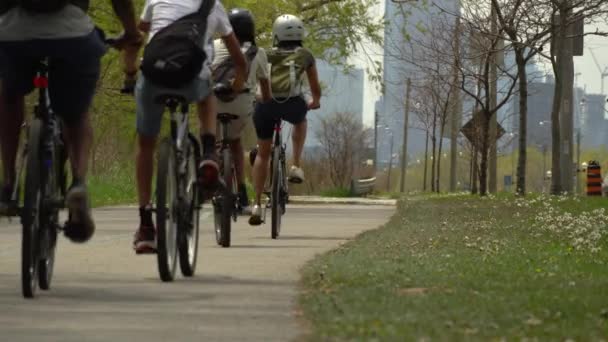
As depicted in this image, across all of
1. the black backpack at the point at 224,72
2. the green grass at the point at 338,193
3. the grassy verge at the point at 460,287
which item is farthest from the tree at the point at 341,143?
the black backpack at the point at 224,72

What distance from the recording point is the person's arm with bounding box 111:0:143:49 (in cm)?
830

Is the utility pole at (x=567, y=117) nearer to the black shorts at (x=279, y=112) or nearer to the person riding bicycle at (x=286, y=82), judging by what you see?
the person riding bicycle at (x=286, y=82)

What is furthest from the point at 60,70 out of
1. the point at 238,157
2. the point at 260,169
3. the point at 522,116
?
the point at 522,116

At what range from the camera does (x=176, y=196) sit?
8875 mm

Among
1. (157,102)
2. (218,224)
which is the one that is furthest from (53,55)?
(218,224)

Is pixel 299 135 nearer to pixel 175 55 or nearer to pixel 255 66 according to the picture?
pixel 255 66

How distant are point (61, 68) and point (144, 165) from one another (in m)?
1.37

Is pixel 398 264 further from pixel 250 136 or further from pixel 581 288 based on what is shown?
pixel 250 136

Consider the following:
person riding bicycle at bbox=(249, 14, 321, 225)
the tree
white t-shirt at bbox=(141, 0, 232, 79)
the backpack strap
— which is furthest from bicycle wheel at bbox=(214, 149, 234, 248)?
the tree

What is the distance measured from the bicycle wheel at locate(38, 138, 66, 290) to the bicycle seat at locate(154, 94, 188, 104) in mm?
807

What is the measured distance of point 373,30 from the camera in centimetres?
4094

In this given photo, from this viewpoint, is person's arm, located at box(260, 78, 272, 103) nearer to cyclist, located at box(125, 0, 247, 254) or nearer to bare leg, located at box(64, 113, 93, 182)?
cyclist, located at box(125, 0, 247, 254)

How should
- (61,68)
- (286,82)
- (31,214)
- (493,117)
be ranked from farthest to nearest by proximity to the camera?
(493,117)
(286,82)
(61,68)
(31,214)

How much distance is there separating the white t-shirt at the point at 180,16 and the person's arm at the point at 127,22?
1.90 ft
